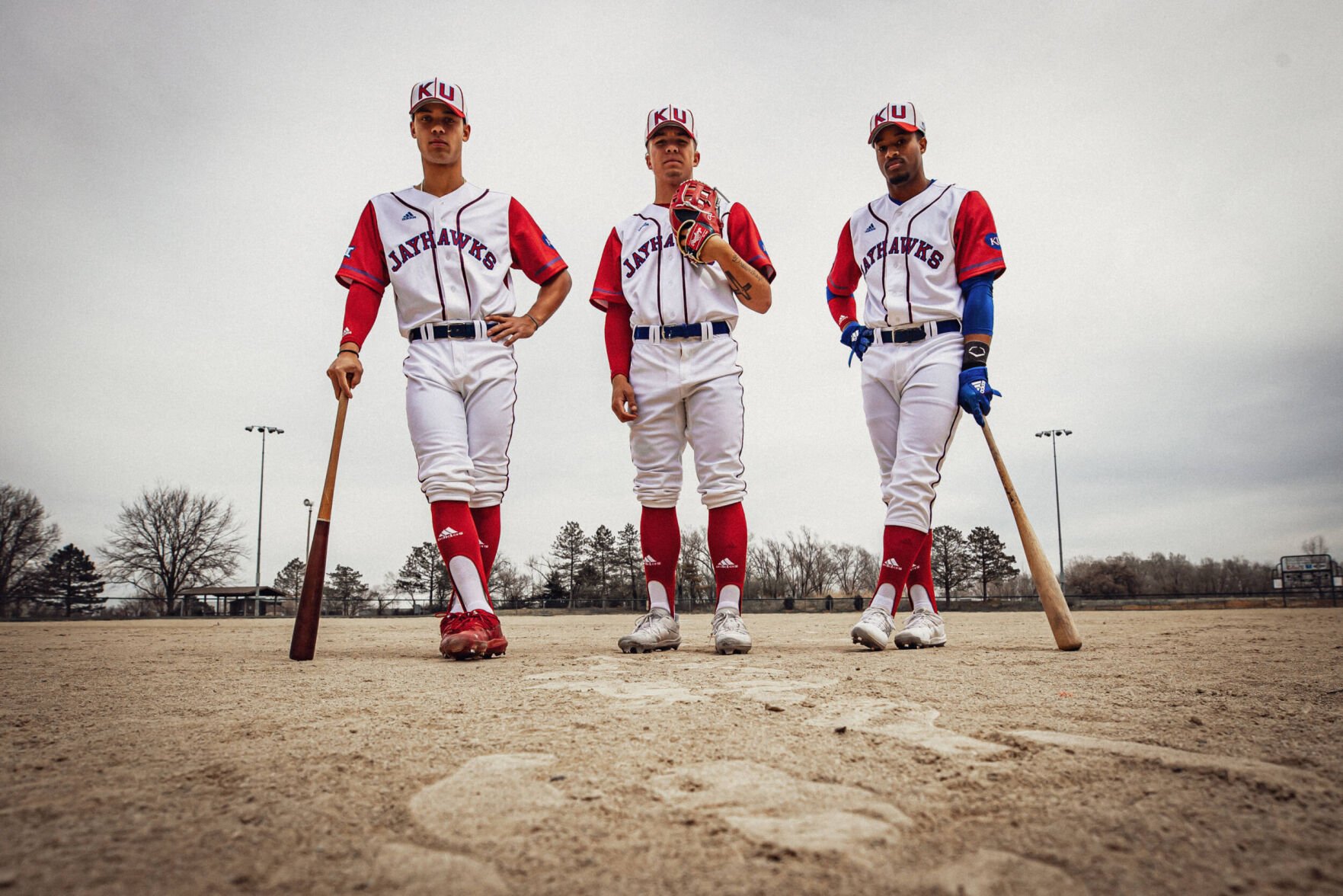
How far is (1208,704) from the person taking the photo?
2055 mm

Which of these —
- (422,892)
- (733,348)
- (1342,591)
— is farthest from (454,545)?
(1342,591)

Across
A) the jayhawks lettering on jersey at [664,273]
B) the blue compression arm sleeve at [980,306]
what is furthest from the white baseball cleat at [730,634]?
the blue compression arm sleeve at [980,306]

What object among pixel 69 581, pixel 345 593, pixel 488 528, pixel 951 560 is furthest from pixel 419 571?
pixel 488 528

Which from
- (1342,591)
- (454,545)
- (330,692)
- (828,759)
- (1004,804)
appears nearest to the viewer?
Result: (1004,804)

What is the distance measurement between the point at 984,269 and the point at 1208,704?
270 cm

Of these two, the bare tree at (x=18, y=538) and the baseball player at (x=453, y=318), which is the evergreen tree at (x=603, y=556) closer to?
the bare tree at (x=18, y=538)

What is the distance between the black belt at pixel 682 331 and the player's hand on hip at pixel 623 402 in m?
0.28

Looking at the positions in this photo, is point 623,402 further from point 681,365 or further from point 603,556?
point 603,556

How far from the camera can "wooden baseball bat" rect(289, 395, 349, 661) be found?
365cm

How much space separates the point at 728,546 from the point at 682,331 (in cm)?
115

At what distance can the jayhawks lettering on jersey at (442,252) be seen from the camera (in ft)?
13.1

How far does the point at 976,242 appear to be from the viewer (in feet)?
14.0

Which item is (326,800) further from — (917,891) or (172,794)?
(917,891)

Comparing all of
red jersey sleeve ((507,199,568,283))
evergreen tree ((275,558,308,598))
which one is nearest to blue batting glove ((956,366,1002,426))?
red jersey sleeve ((507,199,568,283))
